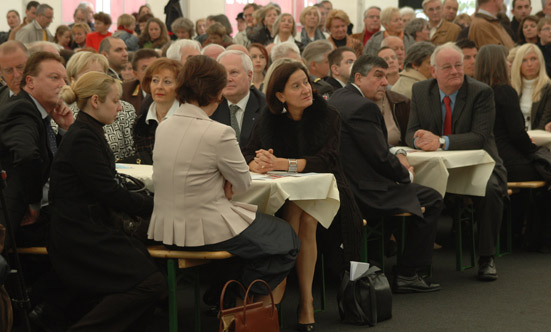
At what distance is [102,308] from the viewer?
13.0 feet

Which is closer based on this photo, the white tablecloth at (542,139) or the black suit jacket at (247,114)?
the black suit jacket at (247,114)

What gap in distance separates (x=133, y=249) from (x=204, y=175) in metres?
0.50

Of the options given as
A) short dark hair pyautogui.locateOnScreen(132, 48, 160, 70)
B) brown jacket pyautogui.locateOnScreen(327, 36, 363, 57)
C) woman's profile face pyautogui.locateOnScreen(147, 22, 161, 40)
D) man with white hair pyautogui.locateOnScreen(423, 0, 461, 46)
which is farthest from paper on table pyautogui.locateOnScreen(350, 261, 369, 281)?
woman's profile face pyautogui.locateOnScreen(147, 22, 161, 40)

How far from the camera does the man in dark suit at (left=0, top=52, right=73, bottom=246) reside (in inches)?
171

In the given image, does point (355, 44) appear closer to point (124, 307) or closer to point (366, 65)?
point (366, 65)

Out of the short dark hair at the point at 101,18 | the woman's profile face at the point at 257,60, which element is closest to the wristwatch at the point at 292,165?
the woman's profile face at the point at 257,60

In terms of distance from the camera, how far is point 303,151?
16.0 feet

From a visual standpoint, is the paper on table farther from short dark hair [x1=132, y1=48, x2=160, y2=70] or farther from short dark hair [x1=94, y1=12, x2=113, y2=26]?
short dark hair [x1=94, y1=12, x2=113, y2=26]

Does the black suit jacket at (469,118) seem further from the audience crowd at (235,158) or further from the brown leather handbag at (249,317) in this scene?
the brown leather handbag at (249,317)

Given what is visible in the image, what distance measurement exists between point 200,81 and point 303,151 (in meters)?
1.00

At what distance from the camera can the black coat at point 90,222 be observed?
13.2 ft

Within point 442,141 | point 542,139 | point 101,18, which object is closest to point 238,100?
point 442,141

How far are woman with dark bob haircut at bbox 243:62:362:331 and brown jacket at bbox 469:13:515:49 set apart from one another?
507 cm

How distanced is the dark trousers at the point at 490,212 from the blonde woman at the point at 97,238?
8.76 ft
